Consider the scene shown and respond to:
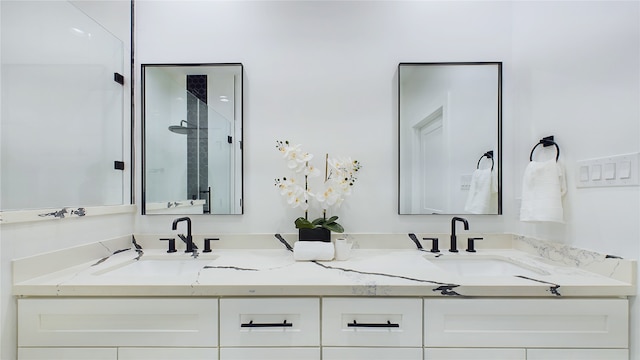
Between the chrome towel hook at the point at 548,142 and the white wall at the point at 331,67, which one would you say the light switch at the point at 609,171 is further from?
the white wall at the point at 331,67

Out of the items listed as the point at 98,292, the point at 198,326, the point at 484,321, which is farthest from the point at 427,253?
the point at 98,292

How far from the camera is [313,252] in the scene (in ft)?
4.32

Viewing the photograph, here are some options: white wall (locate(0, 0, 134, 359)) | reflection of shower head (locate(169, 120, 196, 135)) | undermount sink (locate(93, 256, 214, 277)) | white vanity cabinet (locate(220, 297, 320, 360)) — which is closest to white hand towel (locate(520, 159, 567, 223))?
white vanity cabinet (locate(220, 297, 320, 360))

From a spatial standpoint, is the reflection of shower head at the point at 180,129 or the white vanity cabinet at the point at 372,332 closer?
the white vanity cabinet at the point at 372,332

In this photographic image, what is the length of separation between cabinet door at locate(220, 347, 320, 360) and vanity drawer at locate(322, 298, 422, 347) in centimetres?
6

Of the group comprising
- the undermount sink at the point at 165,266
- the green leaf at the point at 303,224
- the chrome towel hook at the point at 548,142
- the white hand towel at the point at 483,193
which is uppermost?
the chrome towel hook at the point at 548,142

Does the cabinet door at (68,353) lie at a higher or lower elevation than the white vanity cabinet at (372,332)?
lower

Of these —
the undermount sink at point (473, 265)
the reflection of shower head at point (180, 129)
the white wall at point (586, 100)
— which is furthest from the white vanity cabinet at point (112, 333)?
the white wall at point (586, 100)

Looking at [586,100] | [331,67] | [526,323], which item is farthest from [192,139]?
[586,100]

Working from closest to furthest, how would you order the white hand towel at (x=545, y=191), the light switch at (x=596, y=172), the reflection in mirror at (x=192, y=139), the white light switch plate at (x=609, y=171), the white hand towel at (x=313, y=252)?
the white light switch plate at (x=609, y=171), the light switch at (x=596, y=172), the white hand towel at (x=545, y=191), the white hand towel at (x=313, y=252), the reflection in mirror at (x=192, y=139)

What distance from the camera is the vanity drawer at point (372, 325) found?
100 centimetres

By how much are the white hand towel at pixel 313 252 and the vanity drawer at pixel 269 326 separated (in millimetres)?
314

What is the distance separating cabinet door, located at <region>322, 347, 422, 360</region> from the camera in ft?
3.28

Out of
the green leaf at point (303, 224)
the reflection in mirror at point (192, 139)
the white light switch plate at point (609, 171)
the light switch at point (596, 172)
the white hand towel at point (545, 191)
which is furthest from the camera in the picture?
the reflection in mirror at point (192, 139)
